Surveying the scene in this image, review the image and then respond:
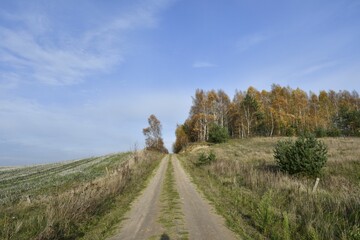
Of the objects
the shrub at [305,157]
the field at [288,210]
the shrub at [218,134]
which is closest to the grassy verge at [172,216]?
the field at [288,210]

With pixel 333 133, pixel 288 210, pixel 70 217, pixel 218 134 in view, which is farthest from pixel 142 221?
pixel 333 133

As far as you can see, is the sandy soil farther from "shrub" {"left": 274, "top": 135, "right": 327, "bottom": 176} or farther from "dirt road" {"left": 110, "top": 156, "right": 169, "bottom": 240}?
"shrub" {"left": 274, "top": 135, "right": 327, "bottom": 176}

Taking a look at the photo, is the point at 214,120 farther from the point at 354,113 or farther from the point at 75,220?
the point at 75,220

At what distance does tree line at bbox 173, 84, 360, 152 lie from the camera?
7225 cm

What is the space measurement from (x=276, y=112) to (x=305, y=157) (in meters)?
54.4

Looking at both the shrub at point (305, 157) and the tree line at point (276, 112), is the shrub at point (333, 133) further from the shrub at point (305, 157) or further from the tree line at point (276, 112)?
the shrub at point (305, 157)

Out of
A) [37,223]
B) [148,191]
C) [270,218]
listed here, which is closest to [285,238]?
[270,218]

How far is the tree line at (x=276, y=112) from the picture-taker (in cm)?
7225

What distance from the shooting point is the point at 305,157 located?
817 inches

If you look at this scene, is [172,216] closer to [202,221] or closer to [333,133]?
[202,221]

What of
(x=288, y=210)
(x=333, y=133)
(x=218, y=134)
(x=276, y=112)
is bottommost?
(x=288, y=210)

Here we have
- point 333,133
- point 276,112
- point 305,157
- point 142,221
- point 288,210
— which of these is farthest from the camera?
point 276,112

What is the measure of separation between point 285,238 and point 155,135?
89.6 meters

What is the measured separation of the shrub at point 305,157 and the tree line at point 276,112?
4622 centimetres
